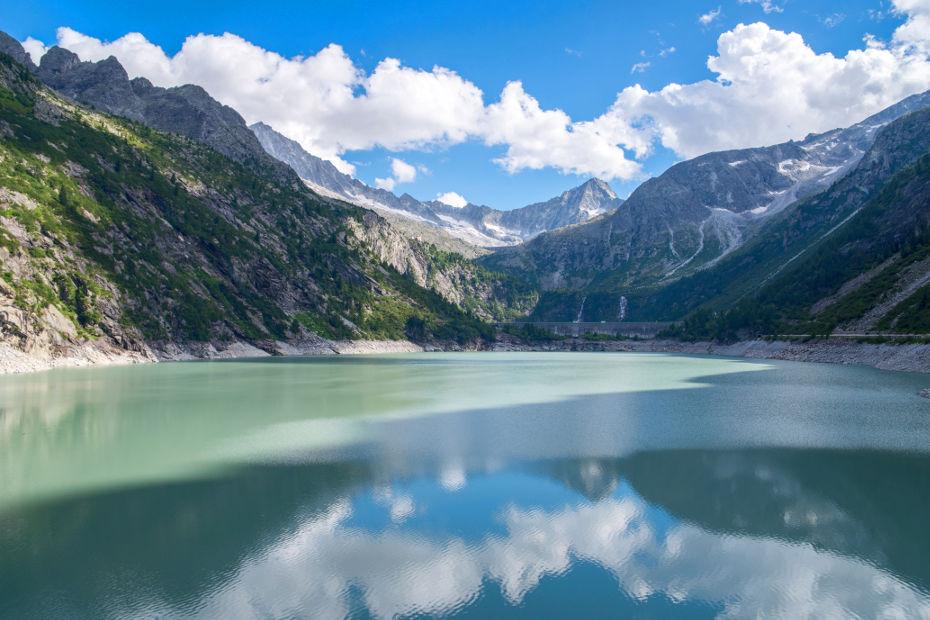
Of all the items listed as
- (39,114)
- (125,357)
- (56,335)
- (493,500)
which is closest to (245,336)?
(125,357)

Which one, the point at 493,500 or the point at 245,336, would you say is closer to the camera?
the point at 493,500

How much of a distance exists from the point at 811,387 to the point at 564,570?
6318cm

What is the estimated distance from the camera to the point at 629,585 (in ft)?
50.9

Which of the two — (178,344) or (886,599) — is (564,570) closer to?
(886,599)

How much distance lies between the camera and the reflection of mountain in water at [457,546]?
577 inches

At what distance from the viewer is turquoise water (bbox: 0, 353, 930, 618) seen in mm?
14688

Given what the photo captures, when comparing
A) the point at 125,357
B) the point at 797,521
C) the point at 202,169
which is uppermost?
the point at 202,169

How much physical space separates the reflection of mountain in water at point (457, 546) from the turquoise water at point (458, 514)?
8 cm

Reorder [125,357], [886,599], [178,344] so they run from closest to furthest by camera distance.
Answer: [886,599]
[125,357]
[178,344]

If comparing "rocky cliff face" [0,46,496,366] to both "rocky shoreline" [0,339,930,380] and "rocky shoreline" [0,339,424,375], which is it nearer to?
"rocky shoreline" [0,339,424,375]

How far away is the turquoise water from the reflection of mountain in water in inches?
3.3

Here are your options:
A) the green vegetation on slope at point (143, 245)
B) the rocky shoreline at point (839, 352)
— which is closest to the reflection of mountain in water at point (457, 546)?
the rocky shoreline at point (839, 352)

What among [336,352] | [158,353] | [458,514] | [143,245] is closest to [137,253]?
[143,245]


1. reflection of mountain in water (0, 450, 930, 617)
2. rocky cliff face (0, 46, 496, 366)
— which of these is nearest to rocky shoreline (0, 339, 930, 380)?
rocky cliff face (0, 46, 496, 366)
